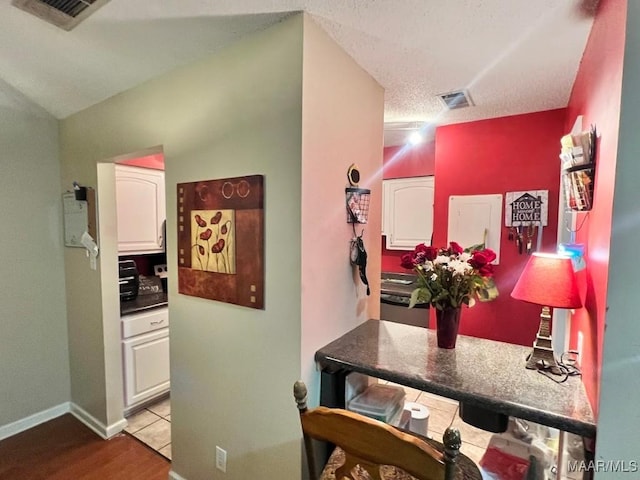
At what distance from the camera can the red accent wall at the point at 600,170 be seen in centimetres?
97

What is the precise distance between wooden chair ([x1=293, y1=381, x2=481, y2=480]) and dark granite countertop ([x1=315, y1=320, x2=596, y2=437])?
27 centimetres

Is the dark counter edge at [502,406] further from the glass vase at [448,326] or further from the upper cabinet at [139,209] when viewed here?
the upper cabinet at [139,209]

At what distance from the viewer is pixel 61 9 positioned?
145cm

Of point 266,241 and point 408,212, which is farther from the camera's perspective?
point 408,212

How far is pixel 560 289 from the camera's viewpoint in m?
1.23

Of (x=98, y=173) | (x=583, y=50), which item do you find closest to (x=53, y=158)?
(x=98, y=173)

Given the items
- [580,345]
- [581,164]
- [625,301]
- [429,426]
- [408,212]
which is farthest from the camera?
[408,212]

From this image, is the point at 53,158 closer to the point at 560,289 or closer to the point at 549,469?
the point at 560,289

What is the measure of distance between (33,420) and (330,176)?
3.01 metres

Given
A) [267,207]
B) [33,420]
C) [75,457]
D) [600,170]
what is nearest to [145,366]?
[75,457]

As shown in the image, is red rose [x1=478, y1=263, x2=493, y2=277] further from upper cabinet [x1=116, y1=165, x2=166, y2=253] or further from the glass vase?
upper cabinet [x1=116, y1=165, x2=166, y2=253]

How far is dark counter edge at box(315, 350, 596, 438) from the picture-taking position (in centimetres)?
98

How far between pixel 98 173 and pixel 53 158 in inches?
25.7

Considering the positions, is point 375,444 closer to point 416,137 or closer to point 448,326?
point 448,326
